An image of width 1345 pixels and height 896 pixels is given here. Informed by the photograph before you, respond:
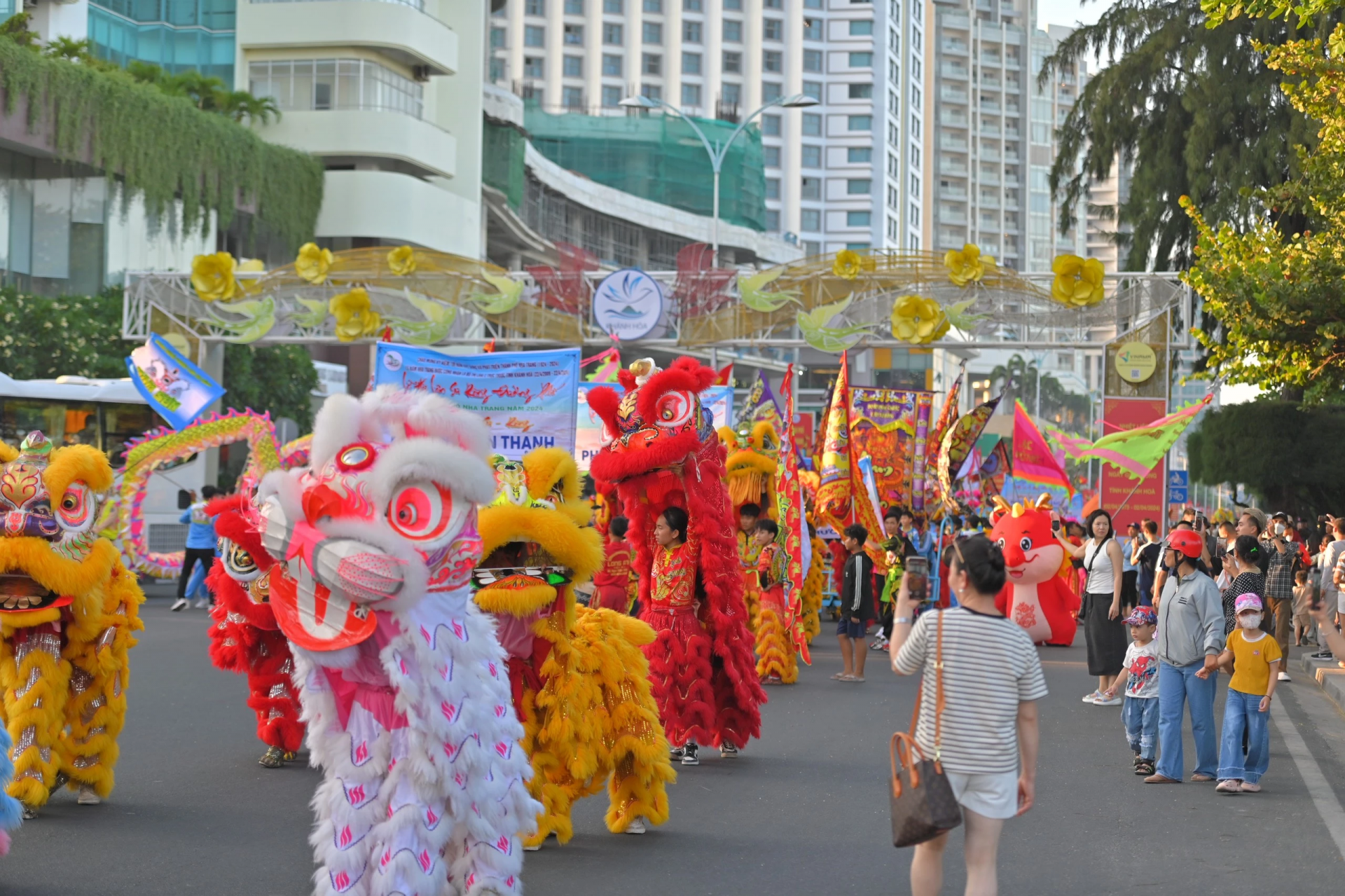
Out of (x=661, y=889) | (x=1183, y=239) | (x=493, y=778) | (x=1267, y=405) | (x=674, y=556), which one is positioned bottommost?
(x=661, y=889)

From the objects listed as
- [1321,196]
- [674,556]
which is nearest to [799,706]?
[674,556]

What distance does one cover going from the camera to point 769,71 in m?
113

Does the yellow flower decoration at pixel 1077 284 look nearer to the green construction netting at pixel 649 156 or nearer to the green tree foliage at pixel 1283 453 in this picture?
the green tree foliage at pixel 1283 453

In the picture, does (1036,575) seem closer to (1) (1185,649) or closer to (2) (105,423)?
(1) (1185,649)

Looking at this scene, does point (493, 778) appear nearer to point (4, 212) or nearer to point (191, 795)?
point (191, 795)

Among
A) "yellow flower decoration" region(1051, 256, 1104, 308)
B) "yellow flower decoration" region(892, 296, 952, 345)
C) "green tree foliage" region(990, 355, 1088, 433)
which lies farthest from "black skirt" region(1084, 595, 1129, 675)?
"green tree foliage" region(990, 355, 1088, 433)

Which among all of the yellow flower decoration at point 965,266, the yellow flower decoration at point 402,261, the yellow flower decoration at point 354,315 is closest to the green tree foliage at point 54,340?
the yellow flower decoration at point 354,315

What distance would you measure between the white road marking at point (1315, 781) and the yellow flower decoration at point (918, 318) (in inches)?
434

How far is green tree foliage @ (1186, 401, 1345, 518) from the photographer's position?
1022 inches

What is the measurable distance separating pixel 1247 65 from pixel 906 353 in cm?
7277

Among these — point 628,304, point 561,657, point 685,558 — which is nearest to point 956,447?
point 628,304

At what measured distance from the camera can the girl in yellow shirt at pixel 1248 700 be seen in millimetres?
9328

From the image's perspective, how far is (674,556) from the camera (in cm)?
974

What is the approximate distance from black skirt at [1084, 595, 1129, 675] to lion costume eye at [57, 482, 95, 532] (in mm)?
7933
